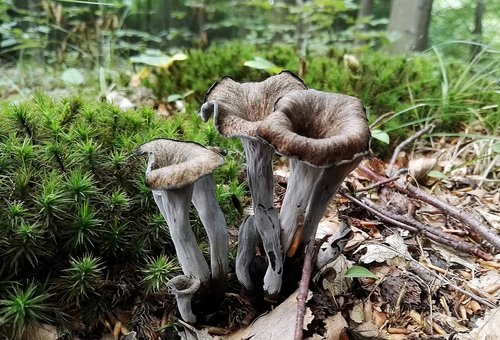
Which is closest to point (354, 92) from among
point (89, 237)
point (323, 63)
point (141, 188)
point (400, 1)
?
point (323, 63)

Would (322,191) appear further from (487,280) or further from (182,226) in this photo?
(487,280)

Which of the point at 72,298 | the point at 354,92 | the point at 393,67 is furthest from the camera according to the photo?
the point at 393,67

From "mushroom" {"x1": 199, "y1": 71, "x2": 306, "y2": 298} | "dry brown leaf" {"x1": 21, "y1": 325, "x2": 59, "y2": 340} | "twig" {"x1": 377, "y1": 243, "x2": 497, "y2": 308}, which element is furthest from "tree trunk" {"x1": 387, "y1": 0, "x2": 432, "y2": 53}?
"dry brown leaf" {"x1": 21, "y1": 325, "x2": 59, "y2": 340}

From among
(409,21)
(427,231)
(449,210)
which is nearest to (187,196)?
(427,231)

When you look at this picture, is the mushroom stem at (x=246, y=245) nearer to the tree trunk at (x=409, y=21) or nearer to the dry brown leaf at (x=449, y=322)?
the dry brown leaf at (x=449, y=322)

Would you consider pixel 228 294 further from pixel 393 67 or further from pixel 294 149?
pixel 393 67

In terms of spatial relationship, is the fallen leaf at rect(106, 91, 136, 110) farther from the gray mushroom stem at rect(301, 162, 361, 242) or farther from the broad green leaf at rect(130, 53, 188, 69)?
the gray mushroom stem at rect(301, 162, 361, 242)
